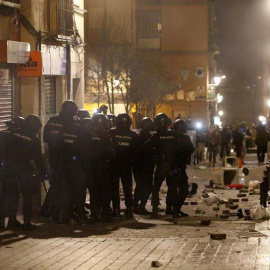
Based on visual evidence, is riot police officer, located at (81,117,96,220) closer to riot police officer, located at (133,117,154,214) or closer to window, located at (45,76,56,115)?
riot police officer, located at (133,117,154,214)

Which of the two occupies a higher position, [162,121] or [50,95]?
[50,95]

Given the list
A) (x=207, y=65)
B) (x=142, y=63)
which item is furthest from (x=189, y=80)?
(x=142, y=63)

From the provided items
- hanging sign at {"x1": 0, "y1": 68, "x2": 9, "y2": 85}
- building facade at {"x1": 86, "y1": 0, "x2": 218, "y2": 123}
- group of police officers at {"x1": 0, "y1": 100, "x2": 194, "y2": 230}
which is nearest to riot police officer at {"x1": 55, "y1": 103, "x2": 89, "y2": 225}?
group of police officers at {"x1": 0, "y1": 100, "x2": 194, "y2": 230}

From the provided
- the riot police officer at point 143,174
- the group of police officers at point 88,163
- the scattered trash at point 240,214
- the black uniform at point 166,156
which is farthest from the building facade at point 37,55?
the scattered trash at point 240,214

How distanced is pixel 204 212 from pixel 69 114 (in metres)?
3.83

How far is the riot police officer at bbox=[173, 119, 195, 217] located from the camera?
15398 millimetres

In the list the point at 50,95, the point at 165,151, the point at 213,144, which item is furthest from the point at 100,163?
the point at 213,144

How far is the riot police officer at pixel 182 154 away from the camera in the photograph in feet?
50.5

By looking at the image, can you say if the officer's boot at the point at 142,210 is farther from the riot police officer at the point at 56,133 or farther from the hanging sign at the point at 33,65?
the hanging sign at the point at 33,65

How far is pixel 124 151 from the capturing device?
49.9 feet

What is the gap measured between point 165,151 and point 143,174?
0.94 metres

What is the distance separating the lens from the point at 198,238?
39.4 feet

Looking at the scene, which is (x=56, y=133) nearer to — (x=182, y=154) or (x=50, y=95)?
(x=182, y=154)

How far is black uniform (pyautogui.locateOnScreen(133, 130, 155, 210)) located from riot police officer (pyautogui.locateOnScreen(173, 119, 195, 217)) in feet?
2.28
